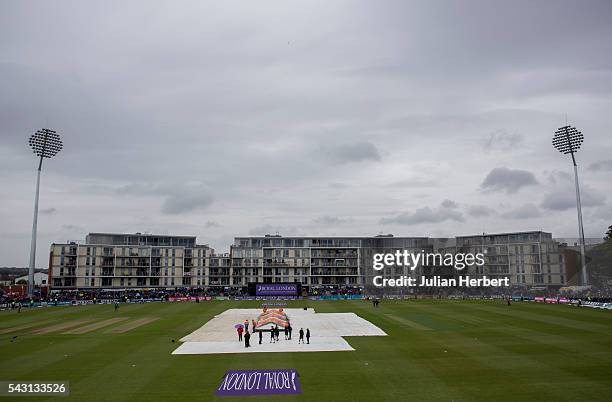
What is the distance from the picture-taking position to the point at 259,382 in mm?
30500

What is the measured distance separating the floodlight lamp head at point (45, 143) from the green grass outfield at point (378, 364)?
2381 inches

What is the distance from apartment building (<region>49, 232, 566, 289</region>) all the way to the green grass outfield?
83.9 m

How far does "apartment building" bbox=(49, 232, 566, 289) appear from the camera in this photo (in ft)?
452

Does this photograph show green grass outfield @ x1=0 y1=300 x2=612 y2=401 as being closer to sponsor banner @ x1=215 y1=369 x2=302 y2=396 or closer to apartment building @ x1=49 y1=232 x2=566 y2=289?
sponsor banner @ x1=215 y1=369 x2=302 y2=396

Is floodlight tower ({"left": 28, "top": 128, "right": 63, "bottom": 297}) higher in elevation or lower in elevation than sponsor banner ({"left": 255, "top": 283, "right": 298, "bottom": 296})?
higher

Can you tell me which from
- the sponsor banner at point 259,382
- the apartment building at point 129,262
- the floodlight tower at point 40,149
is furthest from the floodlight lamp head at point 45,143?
the sponsor banner at point 259,382

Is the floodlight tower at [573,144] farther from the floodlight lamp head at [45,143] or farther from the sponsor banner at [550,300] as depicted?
the floodlight lamp head at [45,143]

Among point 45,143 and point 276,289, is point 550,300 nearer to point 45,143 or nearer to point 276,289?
point 276,289

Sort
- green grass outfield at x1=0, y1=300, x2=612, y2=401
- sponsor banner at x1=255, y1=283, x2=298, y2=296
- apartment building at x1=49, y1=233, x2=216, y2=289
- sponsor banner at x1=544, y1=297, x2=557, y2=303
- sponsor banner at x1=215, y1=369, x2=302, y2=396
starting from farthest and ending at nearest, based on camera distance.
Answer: apartment building at x1=49, y1=233, x2=216, y2=289, sponsor banner at x1=255, y1=283, x2=298, y2=296, sponsor banner at x1=544, y1=297, x2=557, y2=303, sponsor banner at x1=215, y1=369, x2=302, y2=396, green grass outfield at x1=0, y1=300, x2=612, y2=401

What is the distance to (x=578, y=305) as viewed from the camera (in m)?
82.9

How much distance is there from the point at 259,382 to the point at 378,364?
990cm

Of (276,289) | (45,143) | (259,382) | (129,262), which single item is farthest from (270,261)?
(259,382)

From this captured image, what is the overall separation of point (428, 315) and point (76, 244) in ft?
366

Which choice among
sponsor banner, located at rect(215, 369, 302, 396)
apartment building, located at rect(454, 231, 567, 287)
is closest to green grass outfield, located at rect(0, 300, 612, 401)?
sponsor banner, located at rect(215, 369, 302, 396)
